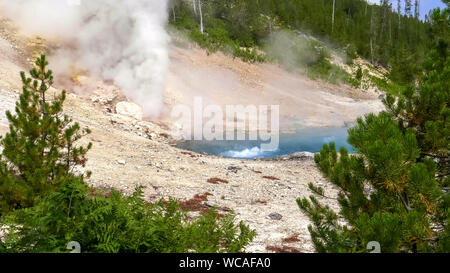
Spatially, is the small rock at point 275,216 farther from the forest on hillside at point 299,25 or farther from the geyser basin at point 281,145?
the forest on hillside at point 299,25

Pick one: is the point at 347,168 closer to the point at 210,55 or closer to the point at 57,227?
the point at 57,227

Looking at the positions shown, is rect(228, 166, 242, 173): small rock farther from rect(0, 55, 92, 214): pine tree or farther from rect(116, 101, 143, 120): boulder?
rect(116, 101, 143, 120): boulder

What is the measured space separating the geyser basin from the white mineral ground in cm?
205

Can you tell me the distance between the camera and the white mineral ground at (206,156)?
1308cm

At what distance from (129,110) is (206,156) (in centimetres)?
922

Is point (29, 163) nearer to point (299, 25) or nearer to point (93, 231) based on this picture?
point (93, 231)

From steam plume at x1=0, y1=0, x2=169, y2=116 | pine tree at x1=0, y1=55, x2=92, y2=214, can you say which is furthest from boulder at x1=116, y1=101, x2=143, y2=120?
pine tree at x1=0, y1=55, x2=92, y2=214

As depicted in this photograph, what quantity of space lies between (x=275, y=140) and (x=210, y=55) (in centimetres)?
1821

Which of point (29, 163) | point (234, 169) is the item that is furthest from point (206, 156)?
point (29, 163)

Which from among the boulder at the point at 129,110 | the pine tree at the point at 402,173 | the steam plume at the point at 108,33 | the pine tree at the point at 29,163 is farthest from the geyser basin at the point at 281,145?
the pine tree at the point at 402,173

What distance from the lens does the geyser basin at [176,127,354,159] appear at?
76.9ft

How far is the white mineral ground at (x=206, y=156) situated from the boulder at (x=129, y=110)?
2.05 ft

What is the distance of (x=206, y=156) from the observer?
20250 mm

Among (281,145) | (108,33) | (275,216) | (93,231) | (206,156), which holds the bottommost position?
(275,216)
